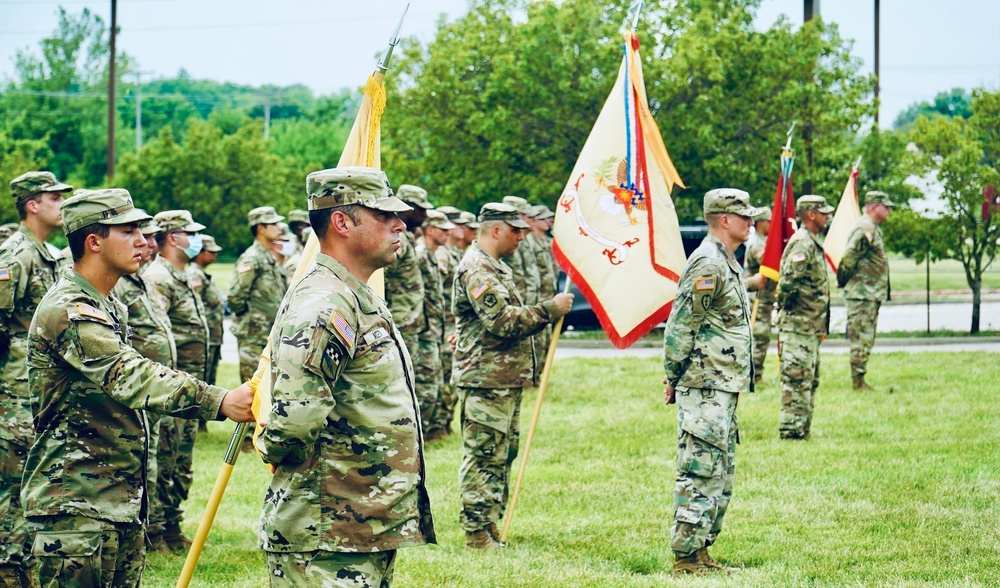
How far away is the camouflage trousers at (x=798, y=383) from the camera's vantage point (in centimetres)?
1184

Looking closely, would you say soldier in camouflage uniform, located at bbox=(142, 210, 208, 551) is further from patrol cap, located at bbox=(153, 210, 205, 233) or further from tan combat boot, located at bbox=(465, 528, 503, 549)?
tan combat boot, located at bbox=(465, 528, 503, 549)

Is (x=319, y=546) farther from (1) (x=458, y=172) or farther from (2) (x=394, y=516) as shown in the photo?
(1) (x=458, y=172)

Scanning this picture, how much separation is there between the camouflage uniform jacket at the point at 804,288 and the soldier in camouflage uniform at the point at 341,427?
842 cm

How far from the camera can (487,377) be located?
7992 mm

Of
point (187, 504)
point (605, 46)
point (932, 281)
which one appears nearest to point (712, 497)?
point (187, 504)

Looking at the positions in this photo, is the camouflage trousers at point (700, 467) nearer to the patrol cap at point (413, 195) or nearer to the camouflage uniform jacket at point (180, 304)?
the camouflage uniform jacket at point (180, 304)

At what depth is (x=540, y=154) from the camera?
24.3 m

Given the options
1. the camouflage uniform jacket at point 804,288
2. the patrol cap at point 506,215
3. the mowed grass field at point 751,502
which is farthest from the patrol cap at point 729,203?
the camouflage uniform jacket at point 804,288

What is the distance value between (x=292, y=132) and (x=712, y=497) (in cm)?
6171

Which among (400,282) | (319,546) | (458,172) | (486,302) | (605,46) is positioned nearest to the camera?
(319,546)

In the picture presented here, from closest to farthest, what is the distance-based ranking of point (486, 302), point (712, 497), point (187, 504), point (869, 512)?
point (712, 497), point (486, 302), point (869, 512), point (187, 504)

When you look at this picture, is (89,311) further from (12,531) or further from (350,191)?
(12,531)

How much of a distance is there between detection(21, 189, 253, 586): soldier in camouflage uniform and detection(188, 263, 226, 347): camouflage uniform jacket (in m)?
7.25

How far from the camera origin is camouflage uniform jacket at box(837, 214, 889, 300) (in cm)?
1480
